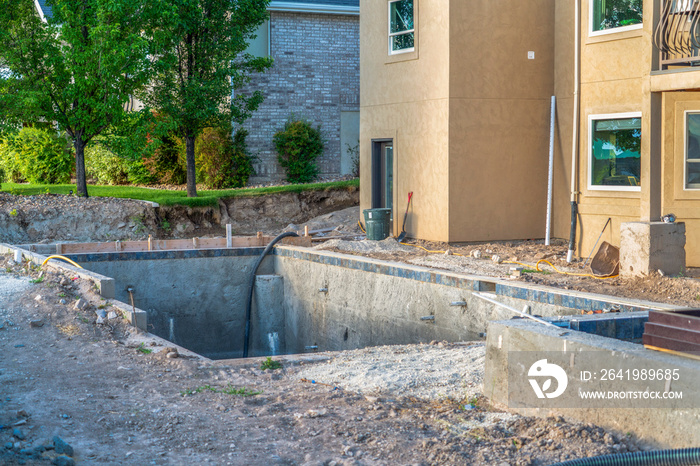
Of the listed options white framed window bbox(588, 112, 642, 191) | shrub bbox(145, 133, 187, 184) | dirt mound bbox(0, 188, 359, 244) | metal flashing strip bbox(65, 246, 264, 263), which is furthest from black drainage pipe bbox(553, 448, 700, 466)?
shrub bbox(145, 133, 187, 184)

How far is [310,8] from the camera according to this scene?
26.1 m

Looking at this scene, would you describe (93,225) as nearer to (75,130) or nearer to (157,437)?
(75,130)

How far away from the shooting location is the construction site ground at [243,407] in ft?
17.1

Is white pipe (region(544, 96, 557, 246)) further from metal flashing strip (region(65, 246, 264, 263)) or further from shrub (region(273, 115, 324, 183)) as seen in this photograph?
shrub (region(273, 115, 324, 183))

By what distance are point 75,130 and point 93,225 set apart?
305 centimetres

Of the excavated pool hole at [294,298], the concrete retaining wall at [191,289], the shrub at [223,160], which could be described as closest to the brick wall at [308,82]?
the shrub at [223,160]

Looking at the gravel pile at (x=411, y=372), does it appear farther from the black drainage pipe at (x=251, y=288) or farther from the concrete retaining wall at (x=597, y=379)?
the black drainage pipe at (x=251, y=288)

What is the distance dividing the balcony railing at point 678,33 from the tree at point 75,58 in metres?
12.5

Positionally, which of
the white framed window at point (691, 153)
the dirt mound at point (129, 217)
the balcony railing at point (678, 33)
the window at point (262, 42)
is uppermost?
the window at point (262, 42)

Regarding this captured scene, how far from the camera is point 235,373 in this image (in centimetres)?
772

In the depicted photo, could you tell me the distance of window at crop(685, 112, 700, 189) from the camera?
42.8ft

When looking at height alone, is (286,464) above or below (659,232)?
below

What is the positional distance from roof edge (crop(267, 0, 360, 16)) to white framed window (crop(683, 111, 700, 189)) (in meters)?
16.0

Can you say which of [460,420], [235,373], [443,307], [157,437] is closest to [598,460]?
[460,420]
